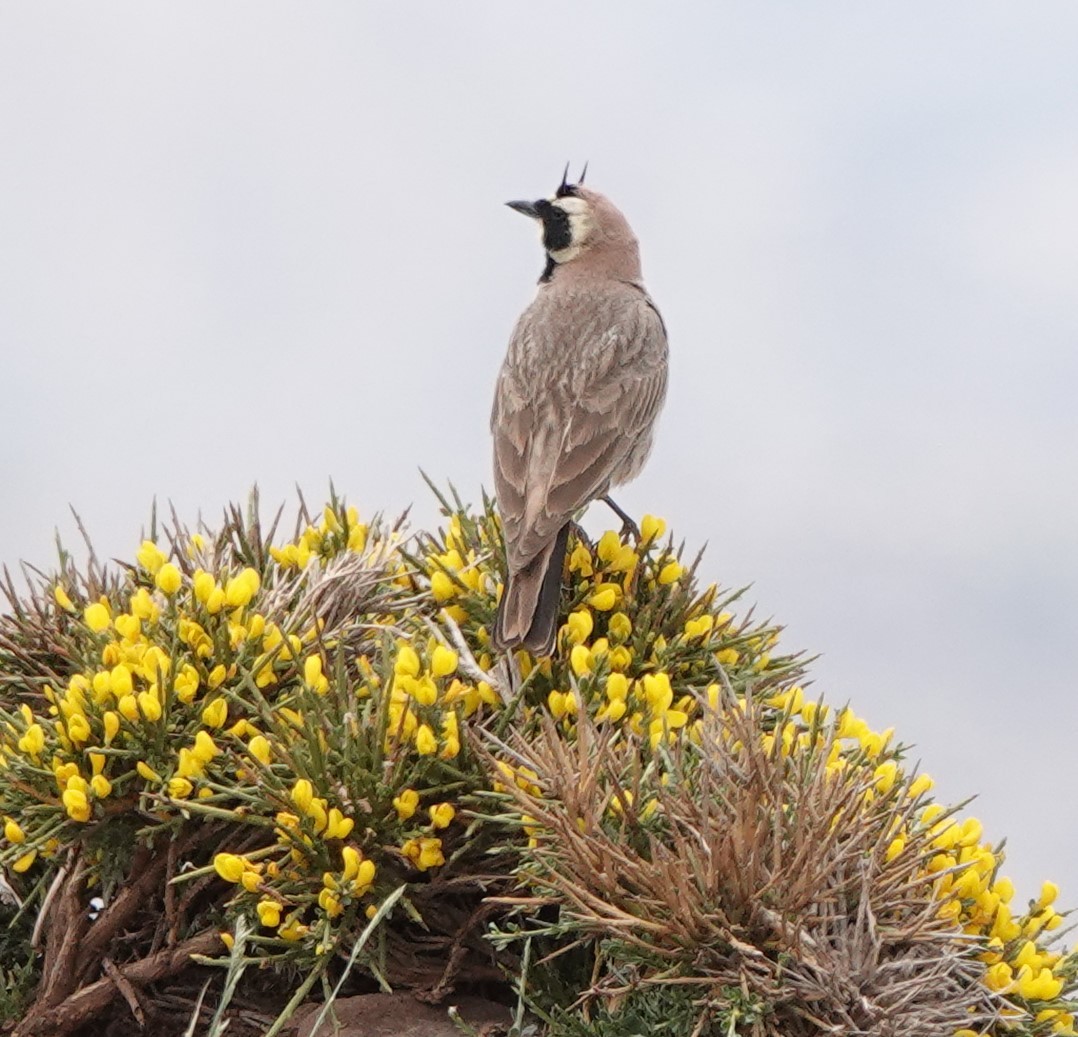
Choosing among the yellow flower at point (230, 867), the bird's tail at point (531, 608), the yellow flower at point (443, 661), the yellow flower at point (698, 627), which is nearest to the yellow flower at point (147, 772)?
the yellow flower at point (230, 867)

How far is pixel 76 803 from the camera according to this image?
486 centimetres

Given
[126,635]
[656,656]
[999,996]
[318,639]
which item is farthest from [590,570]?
[999,996]

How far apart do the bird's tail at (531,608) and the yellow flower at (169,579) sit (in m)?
1.11

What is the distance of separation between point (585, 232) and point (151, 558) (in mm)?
3608

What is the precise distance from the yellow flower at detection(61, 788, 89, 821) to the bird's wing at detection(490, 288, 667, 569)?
69.8 inches

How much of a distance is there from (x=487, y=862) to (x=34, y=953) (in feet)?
5.43

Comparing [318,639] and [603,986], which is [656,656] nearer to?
[318,639]

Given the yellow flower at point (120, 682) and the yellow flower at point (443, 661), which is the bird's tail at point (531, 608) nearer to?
the yellow flower at point (443, 661)

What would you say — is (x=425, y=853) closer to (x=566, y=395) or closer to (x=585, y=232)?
(x=566, y=395)

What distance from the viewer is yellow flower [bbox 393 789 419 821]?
468 cm

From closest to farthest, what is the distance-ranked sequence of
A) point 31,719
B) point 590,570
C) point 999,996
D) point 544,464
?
point 999,996, point 31,719, point 590,570, point 544,464

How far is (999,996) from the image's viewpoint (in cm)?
463

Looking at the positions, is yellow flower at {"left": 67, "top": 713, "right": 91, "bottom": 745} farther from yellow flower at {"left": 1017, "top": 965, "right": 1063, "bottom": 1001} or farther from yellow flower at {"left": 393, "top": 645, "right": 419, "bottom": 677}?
yellow flower at {"left": 1017, "top": 965, "right": 1063, "bottom": 1001}

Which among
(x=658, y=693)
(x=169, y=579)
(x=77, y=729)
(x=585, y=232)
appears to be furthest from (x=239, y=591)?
(x=585, y=232)
